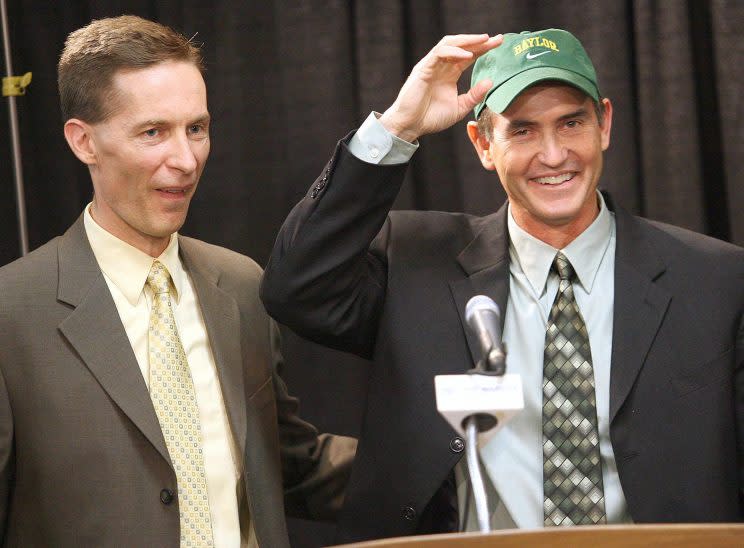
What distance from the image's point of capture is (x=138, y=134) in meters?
2.10

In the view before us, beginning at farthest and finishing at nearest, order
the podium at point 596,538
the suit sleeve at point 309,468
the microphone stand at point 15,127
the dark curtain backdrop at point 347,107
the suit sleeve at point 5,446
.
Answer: the microphone stand at point 15,127
the dark curtain backdrop at point 347,107
the suit sleeve at point 309,468
the suit sleeve at point 5,446
the podium at point 596,538

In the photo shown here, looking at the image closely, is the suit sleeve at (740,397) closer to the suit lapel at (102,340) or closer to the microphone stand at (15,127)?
the suit lapel at (102,340)

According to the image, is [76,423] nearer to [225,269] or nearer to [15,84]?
[225,269]

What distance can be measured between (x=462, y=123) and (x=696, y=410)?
3.54 feet

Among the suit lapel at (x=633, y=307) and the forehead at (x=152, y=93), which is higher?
the forehead at (x=152, y=93)

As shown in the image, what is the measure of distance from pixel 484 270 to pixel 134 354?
0.68 metres

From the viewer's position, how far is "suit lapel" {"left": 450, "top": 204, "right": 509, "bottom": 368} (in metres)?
2.11

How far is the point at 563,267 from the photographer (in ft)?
6.98

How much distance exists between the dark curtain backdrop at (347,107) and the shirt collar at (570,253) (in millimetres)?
566

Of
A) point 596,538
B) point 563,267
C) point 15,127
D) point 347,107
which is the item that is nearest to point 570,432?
point 563,267

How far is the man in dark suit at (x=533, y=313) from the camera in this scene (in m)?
2.00

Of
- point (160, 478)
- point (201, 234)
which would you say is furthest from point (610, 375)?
point (201, 234)

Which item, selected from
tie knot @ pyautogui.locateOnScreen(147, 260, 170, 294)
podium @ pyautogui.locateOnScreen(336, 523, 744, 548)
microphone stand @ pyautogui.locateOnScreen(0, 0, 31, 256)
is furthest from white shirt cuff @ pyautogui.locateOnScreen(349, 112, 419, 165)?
microphone stand @ pyautogui.locateOnScreen(0, 0, 31, 256)

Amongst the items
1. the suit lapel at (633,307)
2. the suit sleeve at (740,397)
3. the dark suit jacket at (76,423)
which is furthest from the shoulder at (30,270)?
the suit sleeve at (740,397)
